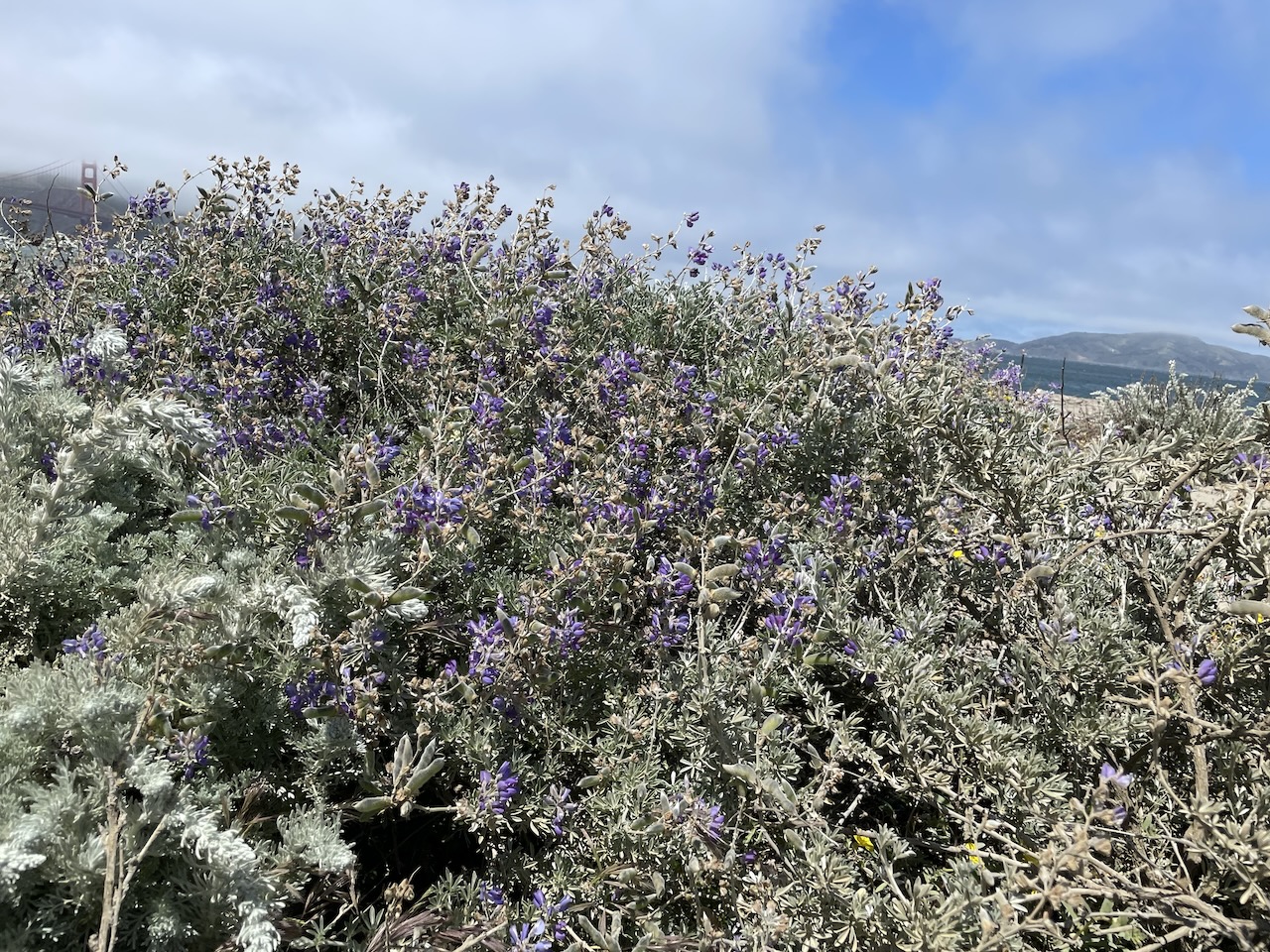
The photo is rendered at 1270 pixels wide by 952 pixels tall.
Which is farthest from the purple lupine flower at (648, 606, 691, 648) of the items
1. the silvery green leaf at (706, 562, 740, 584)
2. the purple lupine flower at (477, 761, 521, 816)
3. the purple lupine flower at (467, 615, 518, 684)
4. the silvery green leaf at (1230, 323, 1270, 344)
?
the silvery green leaf at (1230, 323, 1270, 344)

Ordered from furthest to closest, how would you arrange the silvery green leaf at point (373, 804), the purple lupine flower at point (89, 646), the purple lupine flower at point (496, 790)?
1. the purple lupine flower at point (496, 790)
2. the silvery green leaf at point (373, 804)
3. the purple lupine flower at point (89, 646)

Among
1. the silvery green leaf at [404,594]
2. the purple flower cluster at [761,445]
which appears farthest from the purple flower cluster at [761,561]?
the silvery green leaf at [404,594]

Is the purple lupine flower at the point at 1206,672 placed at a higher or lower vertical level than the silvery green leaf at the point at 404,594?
lower

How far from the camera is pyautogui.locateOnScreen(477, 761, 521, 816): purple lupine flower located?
1.99 meters

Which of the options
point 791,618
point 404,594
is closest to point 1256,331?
point 791,618

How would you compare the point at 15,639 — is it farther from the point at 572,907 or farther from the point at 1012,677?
the point at 1012,677

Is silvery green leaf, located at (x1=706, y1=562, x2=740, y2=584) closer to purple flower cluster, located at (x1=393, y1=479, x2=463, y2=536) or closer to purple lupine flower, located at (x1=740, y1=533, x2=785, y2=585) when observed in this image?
purple lupine flower, located at (x1=740, y1=533, x2=785, y2=585)

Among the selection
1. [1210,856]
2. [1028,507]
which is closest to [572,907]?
[1210,856]

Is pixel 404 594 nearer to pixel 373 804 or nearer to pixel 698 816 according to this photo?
pixel 373 804

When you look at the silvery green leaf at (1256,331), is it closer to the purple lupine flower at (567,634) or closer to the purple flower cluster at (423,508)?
the purple lupine flower at (567,634)

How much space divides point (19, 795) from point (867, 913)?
189 centimetres

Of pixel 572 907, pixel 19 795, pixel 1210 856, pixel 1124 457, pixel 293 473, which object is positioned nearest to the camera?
pixel 19 795

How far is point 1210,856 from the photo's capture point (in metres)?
1.85

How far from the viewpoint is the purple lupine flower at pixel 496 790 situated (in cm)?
199
